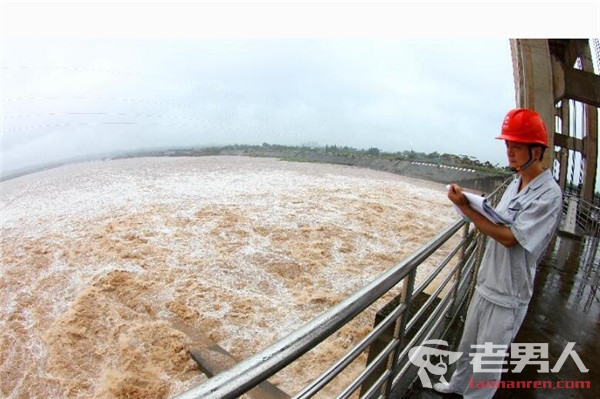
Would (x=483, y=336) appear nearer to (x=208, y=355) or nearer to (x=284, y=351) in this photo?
(x=284, y=351)

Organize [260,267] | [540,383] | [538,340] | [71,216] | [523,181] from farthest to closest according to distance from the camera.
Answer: [71,216]
[260,267]
[538,340]
[540,383]
[523,181]

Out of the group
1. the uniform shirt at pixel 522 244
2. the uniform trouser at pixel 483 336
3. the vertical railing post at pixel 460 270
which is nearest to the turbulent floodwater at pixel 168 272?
the vertical railing post at pixel 460 270

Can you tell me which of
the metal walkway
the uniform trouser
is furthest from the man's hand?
the metal walkway

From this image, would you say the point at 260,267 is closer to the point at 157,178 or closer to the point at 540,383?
the point at 540,383

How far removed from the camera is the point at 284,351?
2.41 feet

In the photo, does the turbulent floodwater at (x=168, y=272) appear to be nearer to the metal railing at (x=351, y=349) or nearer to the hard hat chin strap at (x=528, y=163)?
the metal railing at (x=351, y=349)

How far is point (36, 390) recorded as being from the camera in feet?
14.2

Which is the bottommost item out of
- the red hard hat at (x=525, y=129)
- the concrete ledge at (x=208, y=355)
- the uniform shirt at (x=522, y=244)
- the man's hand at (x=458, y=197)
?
the concrete ledge at (x=208, y=355)

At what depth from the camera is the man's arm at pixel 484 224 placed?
1.50 meters

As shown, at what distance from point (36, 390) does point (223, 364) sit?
2.31 metres

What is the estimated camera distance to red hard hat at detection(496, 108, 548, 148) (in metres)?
1.53

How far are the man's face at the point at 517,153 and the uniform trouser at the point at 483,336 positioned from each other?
26.6 inches

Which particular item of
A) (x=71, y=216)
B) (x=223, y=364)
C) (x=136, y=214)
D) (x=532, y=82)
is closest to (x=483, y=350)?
(x=223, y=364)

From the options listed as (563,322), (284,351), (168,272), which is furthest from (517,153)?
(168,272)
